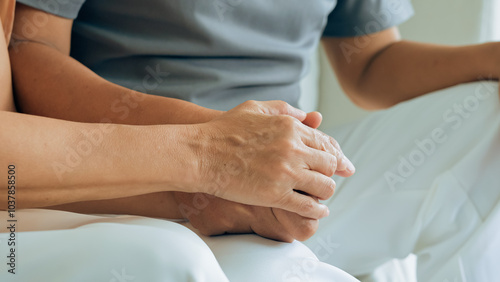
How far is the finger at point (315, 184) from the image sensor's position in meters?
0.59

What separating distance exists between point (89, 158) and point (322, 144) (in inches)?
10.2

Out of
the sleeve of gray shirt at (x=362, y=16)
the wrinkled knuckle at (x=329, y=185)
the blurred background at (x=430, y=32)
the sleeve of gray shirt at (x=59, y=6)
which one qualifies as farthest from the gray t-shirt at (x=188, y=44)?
the blurred background at (x=430, y=32)

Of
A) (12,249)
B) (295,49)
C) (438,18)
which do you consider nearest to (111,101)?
(12,249)

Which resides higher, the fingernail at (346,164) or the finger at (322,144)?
the finger at (322,144)

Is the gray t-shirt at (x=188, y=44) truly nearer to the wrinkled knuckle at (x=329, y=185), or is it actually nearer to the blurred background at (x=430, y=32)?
the wrinkled knuckle at (x=329, y=185)

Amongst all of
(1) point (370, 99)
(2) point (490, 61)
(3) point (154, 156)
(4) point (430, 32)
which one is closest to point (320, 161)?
(3) point (154, 156)

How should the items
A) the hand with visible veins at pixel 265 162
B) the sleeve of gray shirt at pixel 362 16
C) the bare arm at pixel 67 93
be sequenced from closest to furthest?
the hand with visible veins at pixel 265 162
the bare arm at pixel 67 93
the sleeve of gray shirt at pixel 362 16

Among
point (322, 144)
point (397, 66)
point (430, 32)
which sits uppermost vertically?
point (322, 144)

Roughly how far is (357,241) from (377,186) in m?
0.10

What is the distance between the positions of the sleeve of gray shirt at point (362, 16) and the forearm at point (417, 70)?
0.19 ft

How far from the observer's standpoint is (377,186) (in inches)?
35.7

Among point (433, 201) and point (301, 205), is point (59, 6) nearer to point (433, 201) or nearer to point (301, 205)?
point (301, 205)

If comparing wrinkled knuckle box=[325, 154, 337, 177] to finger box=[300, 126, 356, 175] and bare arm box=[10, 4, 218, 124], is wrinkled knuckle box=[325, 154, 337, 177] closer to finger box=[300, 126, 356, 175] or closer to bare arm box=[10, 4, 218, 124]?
finger box=[300, 126, 356, 175]

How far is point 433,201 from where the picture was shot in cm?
85
